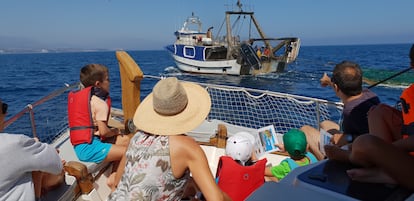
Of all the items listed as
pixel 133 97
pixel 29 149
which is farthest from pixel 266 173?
pixel 29 149

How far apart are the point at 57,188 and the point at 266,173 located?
1547 millimetres

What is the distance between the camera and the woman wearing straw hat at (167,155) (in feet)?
5.25

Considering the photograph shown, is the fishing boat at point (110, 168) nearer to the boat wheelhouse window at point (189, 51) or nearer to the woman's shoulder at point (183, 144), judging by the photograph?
the woman's shoulder at point (183, 144)

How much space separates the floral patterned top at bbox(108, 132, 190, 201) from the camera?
1.62 meters

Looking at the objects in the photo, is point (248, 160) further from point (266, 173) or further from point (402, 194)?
point (402, 194)

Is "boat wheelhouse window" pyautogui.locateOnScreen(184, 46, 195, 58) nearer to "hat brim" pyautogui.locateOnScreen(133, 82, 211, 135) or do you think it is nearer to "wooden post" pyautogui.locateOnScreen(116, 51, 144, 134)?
"wooden post" pyautogui.locateOnScreen(116, 51, 144, 134)

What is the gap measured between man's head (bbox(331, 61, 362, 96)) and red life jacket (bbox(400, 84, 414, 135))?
2.50ft

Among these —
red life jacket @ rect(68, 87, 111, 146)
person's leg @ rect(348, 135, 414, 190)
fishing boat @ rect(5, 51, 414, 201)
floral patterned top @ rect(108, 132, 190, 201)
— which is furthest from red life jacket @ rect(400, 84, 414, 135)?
red life jacket @ rect(68, 87, 111, 146)

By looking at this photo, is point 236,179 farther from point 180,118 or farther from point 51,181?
point 51,181

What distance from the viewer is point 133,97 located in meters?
3.05

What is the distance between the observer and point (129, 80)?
9.84 ft

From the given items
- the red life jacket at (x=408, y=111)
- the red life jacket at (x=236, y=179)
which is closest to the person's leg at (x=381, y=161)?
the red life jacket at (x=408, y=111)

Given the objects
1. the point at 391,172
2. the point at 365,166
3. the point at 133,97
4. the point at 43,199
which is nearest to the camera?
the point at 391,172

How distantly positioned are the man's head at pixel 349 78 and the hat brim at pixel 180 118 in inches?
55.7
